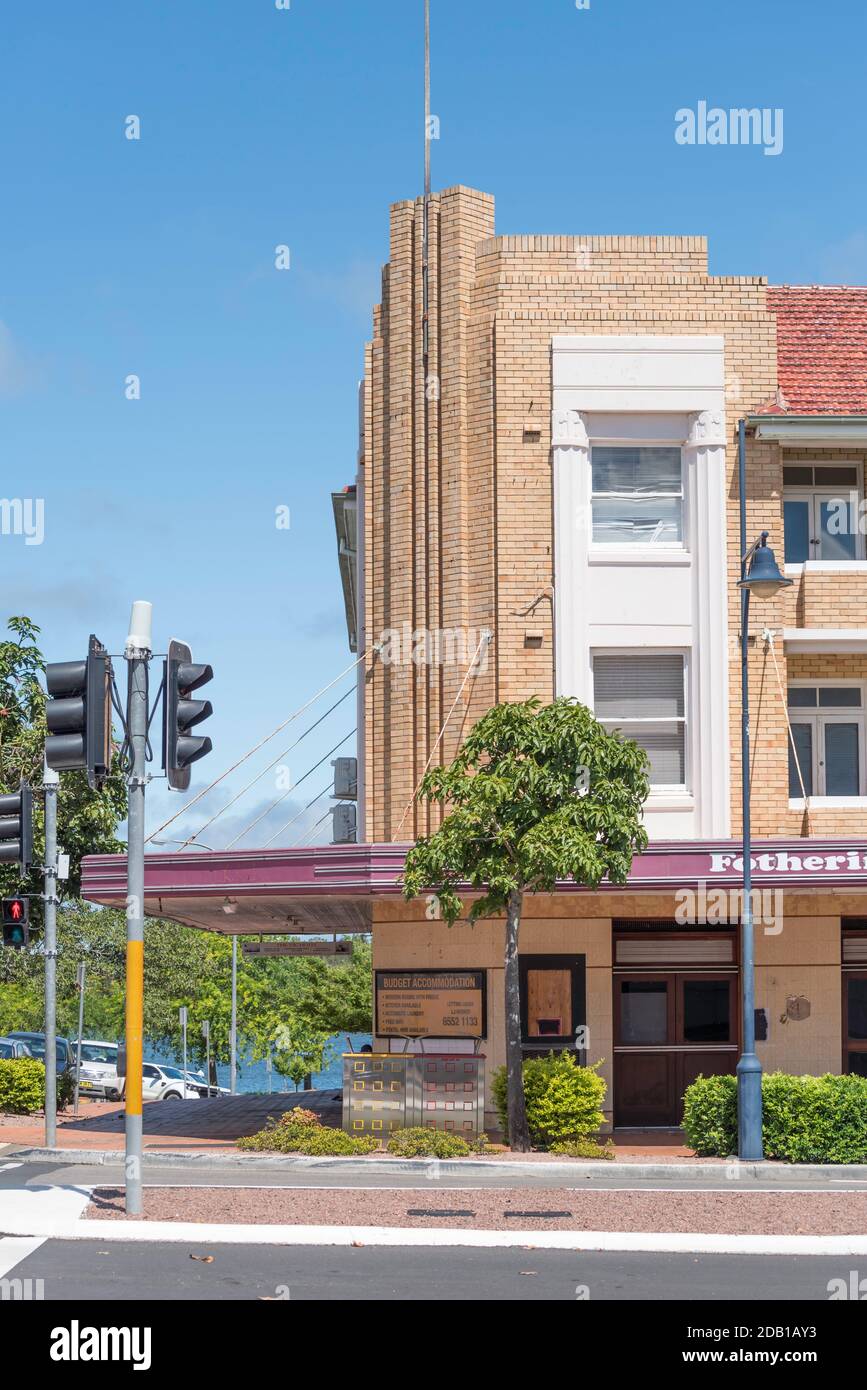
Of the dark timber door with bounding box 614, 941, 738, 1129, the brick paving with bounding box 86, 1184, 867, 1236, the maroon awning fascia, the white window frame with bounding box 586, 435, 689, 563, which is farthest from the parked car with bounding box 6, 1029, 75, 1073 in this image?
the brick paving with bounding box 86, 1184, 867, 1236

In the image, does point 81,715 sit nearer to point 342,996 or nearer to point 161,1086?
point 161,1086

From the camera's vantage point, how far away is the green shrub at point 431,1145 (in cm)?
2109

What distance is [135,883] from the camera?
1625cm

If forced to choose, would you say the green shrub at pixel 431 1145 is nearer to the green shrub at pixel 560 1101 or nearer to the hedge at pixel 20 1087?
the green shrub at pixel 560 1101

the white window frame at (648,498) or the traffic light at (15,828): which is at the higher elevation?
the white window frame at (648,498)

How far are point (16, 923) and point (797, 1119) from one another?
1041 centimetres

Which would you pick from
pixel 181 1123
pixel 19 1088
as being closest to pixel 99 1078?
pixel 19 1088

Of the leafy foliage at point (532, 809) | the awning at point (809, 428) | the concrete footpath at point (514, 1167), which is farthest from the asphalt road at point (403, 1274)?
the awning at point (809, 428)

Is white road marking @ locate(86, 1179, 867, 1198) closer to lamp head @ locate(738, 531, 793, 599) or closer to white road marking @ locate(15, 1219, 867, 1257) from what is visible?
white road marking @ locate(15, 1219, 867, 1257)

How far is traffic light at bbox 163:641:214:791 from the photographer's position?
1591 centimetres

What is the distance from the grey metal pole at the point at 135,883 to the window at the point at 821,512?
1286cm

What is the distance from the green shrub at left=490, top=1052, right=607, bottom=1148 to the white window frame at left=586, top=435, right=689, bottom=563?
775cm

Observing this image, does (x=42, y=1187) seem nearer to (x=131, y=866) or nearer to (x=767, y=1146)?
(x=131, y=866)
